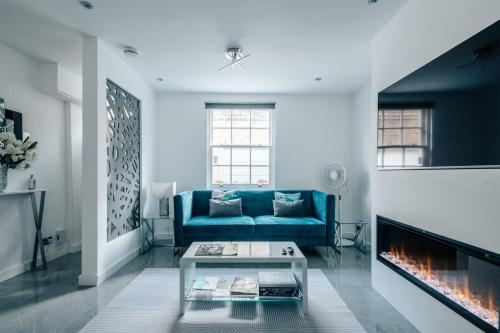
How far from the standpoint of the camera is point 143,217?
13.6ft

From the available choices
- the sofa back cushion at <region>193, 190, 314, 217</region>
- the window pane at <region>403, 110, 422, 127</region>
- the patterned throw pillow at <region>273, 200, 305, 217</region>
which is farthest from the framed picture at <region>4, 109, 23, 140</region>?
the window pane at <region>403, 110, 422, 127</region>

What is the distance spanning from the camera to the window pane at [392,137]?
89.8 inches

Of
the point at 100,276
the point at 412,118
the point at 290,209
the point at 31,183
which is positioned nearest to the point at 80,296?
the point at 100,276

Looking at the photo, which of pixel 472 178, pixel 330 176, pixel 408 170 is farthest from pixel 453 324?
pixel 330 176

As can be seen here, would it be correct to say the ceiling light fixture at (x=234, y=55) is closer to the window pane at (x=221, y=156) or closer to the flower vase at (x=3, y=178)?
the window pane at (x=221, y=156)

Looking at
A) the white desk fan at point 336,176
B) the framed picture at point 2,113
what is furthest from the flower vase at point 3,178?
the white desk fan at point 336,176

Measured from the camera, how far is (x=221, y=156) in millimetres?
4953

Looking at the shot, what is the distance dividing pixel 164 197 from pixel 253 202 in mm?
1354

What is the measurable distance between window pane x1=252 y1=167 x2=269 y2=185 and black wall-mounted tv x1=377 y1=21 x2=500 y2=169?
2682 mm

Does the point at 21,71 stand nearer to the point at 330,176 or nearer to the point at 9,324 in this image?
the point at 9,324

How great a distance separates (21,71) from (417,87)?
4.06m

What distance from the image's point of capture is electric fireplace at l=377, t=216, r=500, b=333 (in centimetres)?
148

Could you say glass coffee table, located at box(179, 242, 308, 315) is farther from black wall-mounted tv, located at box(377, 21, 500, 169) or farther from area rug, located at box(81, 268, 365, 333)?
black wall-mounted tv, located at box(377, 21, 500, 169)

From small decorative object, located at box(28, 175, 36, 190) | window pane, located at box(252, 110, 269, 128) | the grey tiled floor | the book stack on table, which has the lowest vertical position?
the grey tiled floor
